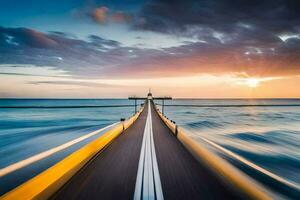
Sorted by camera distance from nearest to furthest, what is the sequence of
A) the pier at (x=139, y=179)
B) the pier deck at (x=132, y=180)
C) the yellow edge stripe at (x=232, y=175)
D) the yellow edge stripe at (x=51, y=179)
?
the yellow edge stripe at (x=51, y=179) < the yellow edge stripe at (x=232, y=175) < the pier at (x=139, y=179) < the pier deck at (x=132, y=180)

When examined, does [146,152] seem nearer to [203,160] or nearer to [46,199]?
[203,160]

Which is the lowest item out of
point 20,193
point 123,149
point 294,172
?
point 294,172

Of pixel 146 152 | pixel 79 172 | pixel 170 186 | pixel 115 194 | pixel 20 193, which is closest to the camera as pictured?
pixel 20 193

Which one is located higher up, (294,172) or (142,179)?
(142,179)

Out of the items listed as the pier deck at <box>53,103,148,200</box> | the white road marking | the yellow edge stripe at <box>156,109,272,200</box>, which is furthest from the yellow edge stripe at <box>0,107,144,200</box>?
the yellow edge stripe at <box>156,109,272,200</box>

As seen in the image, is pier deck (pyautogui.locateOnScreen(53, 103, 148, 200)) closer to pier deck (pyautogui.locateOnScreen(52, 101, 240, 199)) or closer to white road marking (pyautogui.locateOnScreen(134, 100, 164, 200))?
pier deck (pyautogui.locateOnScreen(52, 101, 240, 199))

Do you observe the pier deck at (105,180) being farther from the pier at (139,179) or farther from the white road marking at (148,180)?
the white road marking at (148,180)

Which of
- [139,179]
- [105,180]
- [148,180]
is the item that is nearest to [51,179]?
[105,180]

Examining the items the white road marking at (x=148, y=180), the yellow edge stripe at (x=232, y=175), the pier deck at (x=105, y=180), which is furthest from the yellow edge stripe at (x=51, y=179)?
the yellow edge stripe at (x=232, y=175)

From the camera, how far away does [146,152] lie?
27.3 feet

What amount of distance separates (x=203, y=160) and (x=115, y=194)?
3302 mm

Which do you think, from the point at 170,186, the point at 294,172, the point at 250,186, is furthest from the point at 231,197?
the point at 294,172

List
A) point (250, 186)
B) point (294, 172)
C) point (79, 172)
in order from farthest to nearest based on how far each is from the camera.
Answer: point (294, 172), point (79, 172), point (250, 186)

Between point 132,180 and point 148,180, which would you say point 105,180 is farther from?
point 148,180
